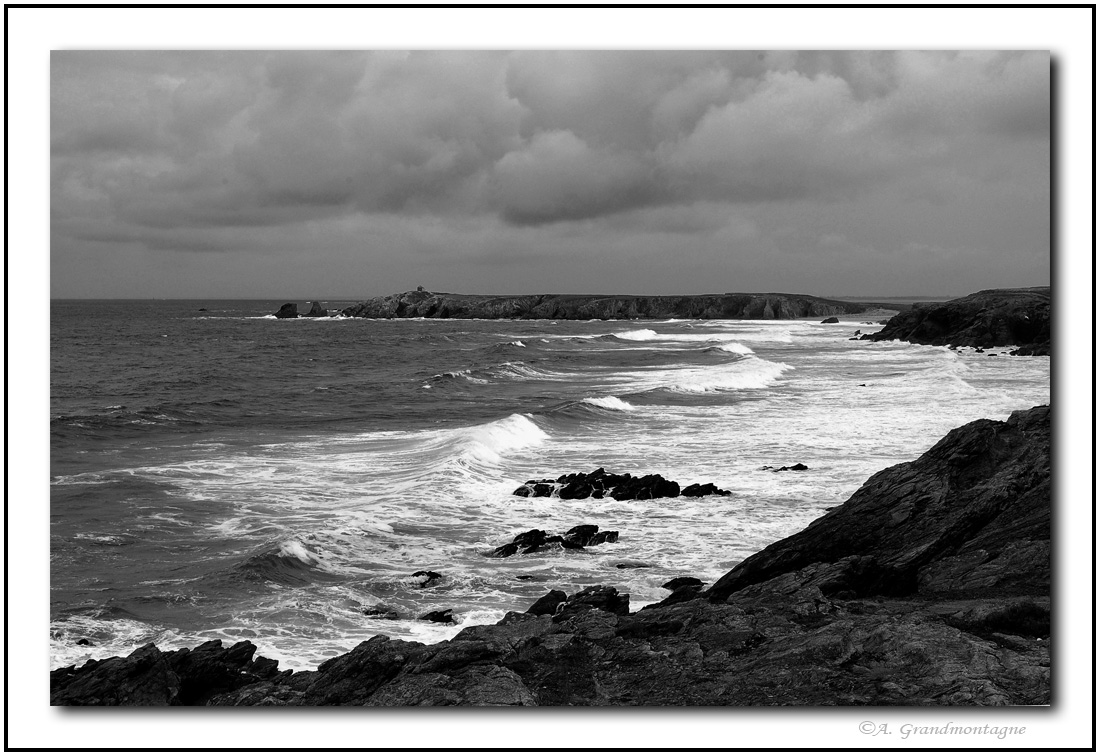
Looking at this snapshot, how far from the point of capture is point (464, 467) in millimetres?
22062

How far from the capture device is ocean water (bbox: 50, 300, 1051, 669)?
502 inches

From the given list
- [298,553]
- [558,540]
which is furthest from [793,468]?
[298,553]

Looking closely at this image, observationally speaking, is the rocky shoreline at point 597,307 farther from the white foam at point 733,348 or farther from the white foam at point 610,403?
the white foam at point 610,403

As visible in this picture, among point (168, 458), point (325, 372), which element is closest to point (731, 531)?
point (168, 458)

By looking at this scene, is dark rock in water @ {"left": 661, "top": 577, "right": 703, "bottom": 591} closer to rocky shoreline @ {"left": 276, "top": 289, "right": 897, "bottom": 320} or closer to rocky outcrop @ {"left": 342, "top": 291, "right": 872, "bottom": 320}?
rocky outcrop @ {"left": 342, "top": 291, "right": 872, "bottom": 320}

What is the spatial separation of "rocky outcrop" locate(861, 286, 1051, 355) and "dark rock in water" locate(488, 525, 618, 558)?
41.0 metres

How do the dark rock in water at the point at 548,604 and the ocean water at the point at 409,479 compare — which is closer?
the dark rock in water at the point at 548,604

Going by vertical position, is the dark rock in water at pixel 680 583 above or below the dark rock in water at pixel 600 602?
below

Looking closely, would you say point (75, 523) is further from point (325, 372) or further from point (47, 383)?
point (325, 372)

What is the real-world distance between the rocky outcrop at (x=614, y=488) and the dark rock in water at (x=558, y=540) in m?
2.98

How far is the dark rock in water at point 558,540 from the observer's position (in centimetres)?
1524

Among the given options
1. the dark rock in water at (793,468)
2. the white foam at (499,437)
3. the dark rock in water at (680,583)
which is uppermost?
the white foam at (499,437)

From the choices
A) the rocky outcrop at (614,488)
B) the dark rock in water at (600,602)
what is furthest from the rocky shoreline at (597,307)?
the dark rock in water at (600,602)
